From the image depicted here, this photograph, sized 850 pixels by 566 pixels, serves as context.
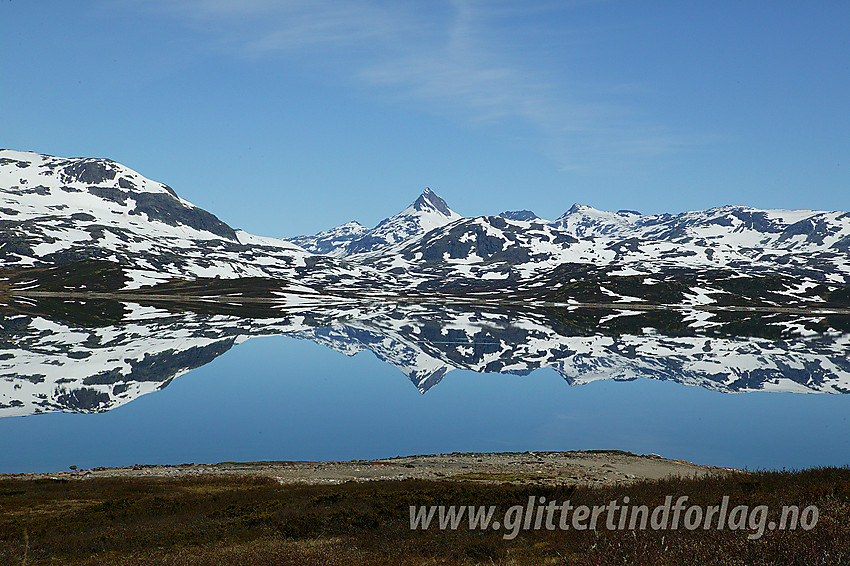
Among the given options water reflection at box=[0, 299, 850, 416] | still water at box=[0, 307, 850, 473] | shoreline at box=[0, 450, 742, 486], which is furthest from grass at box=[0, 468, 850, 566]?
water reflection at box=[0, 299, 850, 416]

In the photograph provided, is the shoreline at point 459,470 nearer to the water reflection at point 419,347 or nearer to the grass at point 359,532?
the grass at point 359,532

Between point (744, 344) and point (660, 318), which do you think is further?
point (660, 318)

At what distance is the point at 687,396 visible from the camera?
73188mm

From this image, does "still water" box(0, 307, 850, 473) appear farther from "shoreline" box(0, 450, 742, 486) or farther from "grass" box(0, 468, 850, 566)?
"grass" box(0, 468, 850, 566)

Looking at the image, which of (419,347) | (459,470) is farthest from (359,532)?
(419,347)

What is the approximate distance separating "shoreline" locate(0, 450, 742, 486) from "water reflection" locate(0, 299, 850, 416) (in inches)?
1032

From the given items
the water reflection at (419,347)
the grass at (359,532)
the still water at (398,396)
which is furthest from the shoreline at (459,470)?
the water reflection at (419,347)

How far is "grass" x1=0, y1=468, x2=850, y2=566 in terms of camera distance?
45.1 ft

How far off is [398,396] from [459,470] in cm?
3536

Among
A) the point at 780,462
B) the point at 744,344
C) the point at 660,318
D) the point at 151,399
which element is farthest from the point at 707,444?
the point at 660,318

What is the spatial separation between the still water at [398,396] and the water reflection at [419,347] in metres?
0.54

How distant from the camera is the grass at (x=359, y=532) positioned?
45.1 ft

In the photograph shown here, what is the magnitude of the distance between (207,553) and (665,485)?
16.5 meters

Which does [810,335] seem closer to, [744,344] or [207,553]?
[744,344]
